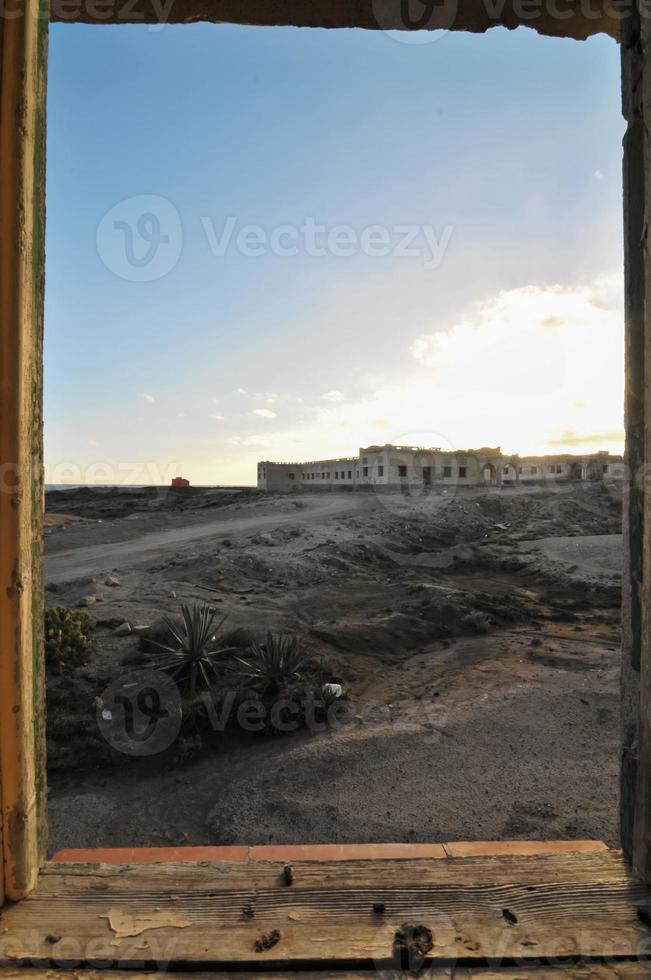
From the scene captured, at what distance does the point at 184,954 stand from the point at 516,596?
8.61m

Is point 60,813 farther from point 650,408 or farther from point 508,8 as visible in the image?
point 508,8

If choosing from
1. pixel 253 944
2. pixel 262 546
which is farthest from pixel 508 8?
pixel 262 546

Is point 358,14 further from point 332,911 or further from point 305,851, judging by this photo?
point 305,851

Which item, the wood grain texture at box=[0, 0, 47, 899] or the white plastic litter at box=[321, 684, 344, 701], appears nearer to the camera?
the wood grain texture at box=[0, 0, 47, 899]

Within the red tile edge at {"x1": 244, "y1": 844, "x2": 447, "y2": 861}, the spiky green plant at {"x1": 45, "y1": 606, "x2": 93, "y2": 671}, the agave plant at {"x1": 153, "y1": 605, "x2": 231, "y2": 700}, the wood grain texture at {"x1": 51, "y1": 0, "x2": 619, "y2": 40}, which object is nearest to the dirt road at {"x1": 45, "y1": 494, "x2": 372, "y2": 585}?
the spiky green plant at {"x1": 45, "y1": 606, "x2": 93, "y2": 671}

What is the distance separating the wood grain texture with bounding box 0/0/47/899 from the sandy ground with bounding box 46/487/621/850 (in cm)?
212

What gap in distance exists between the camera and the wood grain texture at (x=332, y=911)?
1025mm

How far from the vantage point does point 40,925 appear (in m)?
1.09

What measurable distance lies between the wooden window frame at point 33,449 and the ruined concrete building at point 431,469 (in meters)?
31.0

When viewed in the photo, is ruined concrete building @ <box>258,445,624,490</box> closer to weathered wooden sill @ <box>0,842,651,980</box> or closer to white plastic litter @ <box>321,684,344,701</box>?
white plastic litter @ <box>321,684,344,701</box>

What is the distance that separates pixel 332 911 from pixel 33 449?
1280 mm

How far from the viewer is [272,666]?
194 inches

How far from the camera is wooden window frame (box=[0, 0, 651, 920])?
1.14 meters

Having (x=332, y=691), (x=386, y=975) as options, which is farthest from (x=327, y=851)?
(x=332, y=691)
